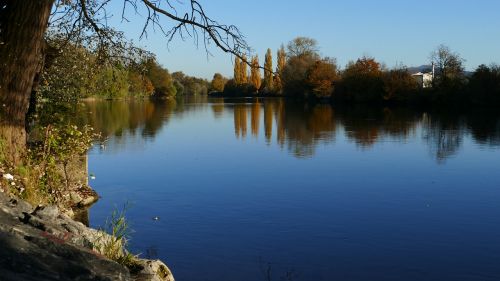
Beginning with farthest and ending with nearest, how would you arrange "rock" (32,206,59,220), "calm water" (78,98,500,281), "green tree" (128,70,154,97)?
→ "green tree" (128,70,154,97) → "calm water" (78,98,500,281) → "rock" (32,206,59,220)

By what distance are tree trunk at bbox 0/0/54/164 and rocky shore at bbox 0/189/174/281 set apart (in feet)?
5.05

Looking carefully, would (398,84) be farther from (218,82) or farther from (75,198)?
(218,82)

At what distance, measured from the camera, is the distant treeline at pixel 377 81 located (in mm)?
58844

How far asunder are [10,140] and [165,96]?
10804 cm

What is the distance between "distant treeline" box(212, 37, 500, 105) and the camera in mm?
58844

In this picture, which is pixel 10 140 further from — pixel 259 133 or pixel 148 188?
pixel 259 133

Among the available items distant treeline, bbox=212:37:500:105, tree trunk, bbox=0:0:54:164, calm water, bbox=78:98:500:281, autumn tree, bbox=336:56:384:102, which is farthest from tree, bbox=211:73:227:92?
tree trunk, bbox=0:0:54:164

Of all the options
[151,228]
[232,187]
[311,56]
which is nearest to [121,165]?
[232,187]

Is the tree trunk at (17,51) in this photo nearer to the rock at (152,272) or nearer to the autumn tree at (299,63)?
the rock at (152,272)

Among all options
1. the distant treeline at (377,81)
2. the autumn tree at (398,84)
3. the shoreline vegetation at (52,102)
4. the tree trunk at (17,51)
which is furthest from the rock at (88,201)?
the autumn tree at (398,84)

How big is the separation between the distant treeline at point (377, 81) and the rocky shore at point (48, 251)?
127 feet

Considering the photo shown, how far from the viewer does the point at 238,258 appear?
9.03 m

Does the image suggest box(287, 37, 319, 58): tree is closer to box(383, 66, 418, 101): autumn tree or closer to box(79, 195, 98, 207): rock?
box(383, 66, 418, 101): autumn tree

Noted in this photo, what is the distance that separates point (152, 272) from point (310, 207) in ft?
24.7
